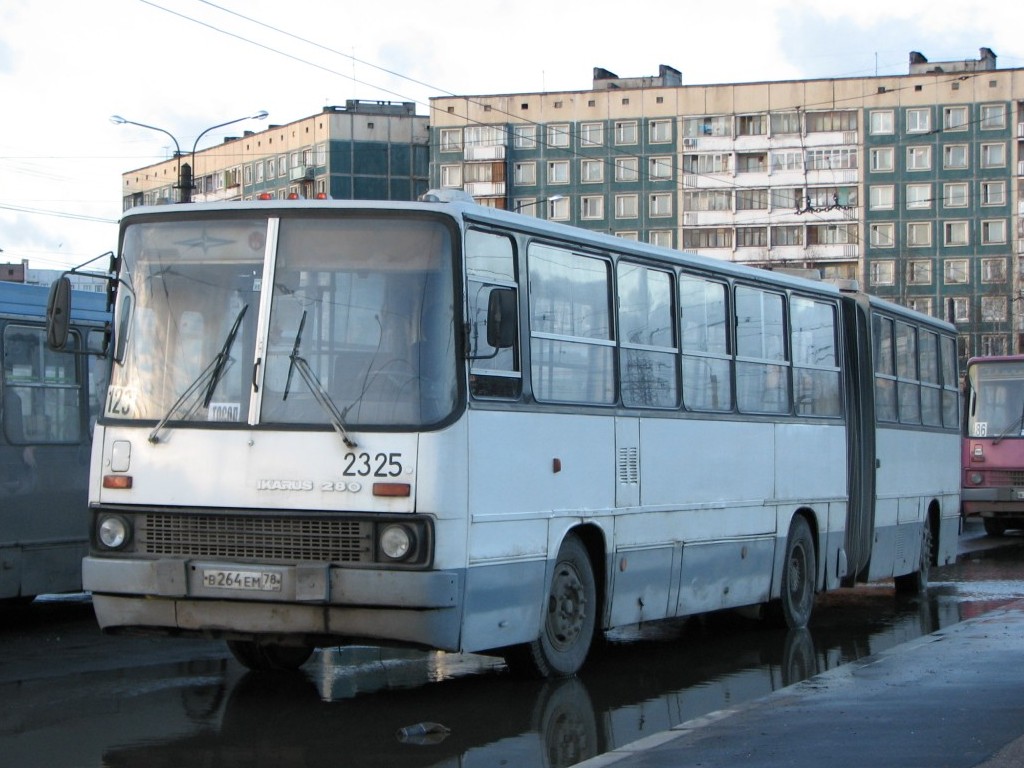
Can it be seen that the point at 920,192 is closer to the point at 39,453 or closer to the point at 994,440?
the point at 994,440

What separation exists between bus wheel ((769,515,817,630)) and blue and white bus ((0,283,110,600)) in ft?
18.9

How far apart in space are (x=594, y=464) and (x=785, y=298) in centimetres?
426

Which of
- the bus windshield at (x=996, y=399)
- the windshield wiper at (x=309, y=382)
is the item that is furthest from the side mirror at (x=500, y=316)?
the bus windshield at (x=996, y=399)

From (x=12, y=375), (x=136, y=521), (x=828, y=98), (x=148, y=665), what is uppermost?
(x=828, y=98)

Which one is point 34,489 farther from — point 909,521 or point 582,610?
point 909,521

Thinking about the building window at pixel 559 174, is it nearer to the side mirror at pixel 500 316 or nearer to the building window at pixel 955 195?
the building window at pixel 955 195

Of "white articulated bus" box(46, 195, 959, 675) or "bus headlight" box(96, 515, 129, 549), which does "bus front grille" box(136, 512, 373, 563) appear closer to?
"white articulated bus" box(46, 195, 959, 675)

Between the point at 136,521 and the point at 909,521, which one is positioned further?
the point at 909,521

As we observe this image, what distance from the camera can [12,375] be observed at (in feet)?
44.0

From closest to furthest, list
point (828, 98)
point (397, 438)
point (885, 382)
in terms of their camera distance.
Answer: point (397, 438), point (885, 382), point (828, 98)

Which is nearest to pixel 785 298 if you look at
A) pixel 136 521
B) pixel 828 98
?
pixel 136 521

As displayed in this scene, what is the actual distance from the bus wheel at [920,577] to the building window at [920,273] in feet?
257

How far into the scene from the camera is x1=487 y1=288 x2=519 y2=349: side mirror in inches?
369

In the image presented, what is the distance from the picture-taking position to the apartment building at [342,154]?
9881 centimetres
